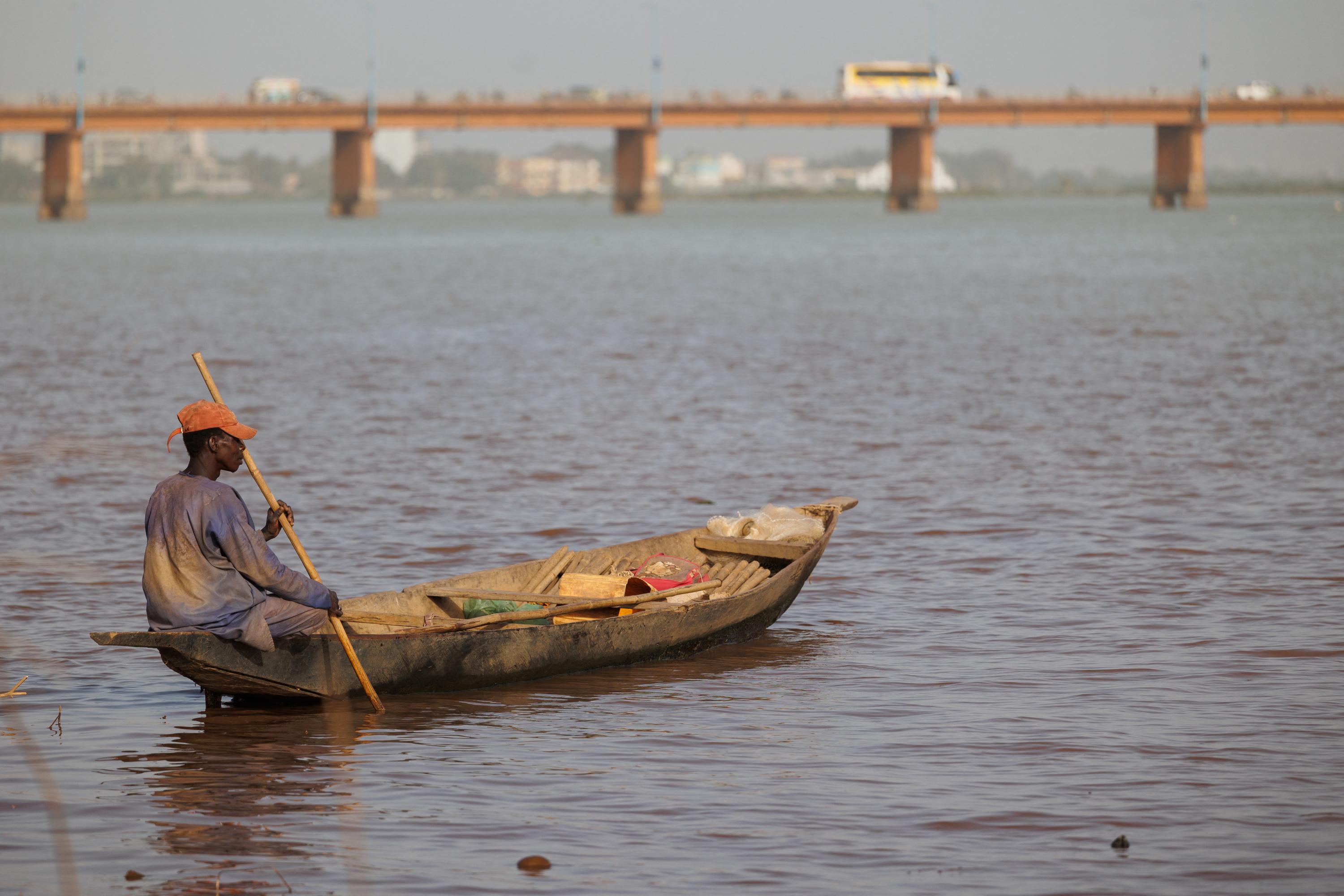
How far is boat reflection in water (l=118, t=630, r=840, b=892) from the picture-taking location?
7984mm

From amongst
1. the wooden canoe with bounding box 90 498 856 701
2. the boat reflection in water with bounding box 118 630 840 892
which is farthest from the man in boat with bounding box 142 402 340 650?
the boat reflection in water with bounding box 118 630 840 892

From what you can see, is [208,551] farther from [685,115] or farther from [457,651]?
[685,115]

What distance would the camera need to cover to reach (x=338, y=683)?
10.0m

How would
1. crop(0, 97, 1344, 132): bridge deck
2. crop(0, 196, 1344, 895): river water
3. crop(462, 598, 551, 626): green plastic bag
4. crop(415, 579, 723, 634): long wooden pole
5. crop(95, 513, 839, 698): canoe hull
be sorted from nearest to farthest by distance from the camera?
crop(0, 196, 1344, 895): river water → crop(95, 513, 839, 698): canoe hull → crop(415, 579, 723, 634): long wooden pole → crop(462, 598, 551, 626): green plastic bag → crop(0, 97, 1344, 132): bridge deck

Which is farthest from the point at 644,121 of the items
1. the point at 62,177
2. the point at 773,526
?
the point at 773,526

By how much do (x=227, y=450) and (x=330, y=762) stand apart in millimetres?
1724

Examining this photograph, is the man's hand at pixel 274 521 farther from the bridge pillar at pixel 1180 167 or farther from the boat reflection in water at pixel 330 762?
the bridge pillar at pixel 1180 167

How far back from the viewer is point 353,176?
5192 inches

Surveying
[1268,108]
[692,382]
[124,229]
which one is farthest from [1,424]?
[1268,108]

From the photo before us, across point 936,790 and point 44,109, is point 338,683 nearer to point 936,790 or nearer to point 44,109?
point 936,790

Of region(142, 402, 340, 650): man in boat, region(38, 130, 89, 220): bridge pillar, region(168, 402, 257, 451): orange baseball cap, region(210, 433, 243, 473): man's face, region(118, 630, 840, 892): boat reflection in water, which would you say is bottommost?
region(118, 630, 840, 892): boat reflection in water

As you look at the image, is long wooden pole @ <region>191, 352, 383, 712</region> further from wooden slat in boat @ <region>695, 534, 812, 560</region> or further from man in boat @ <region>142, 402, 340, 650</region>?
wooden slat in boat @ <region>695, 534, 812, 560</region>

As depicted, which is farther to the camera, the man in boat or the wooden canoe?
the wooden canoe

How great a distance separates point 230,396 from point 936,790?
20699 mm
